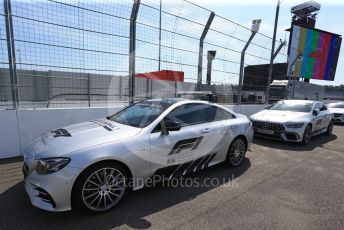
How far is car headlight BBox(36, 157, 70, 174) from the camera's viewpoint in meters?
2.89

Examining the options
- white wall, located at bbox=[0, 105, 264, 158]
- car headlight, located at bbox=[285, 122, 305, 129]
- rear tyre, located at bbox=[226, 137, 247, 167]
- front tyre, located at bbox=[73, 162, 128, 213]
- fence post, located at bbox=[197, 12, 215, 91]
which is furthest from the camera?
fence post, located at bbox=[197, 12, 215, 91]

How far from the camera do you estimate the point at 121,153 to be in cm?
322

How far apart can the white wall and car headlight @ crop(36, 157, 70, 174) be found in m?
2.92

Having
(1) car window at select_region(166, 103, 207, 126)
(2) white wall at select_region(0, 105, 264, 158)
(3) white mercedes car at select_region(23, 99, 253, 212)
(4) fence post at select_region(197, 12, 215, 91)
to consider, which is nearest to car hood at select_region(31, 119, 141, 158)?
(3) white mercedes car at select_region(23, 99, 253, 212)

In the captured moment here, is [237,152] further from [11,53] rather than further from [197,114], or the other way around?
[11,53]

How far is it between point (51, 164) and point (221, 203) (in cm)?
236

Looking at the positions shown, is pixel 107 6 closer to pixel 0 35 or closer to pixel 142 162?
pixel 0 35

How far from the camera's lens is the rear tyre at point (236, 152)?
4.96m

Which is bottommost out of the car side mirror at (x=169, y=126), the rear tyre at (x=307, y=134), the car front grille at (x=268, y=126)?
the rear tyre at (x=307, y=134)

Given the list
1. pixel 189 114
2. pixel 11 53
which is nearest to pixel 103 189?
pixel 189 114

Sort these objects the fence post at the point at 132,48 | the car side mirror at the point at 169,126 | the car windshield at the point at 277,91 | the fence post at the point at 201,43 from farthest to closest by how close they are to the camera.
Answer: the car windshield at the point at 277,91
the fence post at the point at 201,43
the fence post at the point at 132,48
the car side mirror at the point at 169,126

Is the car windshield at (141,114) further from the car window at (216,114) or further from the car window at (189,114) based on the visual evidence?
the car window at (216,114)

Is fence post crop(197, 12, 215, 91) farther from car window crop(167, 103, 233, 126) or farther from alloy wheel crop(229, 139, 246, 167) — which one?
alloy wheel crop(229, 139, 246, 167)

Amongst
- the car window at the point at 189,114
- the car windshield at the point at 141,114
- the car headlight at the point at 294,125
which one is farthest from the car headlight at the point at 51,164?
the car headlight at the point at 294,125
